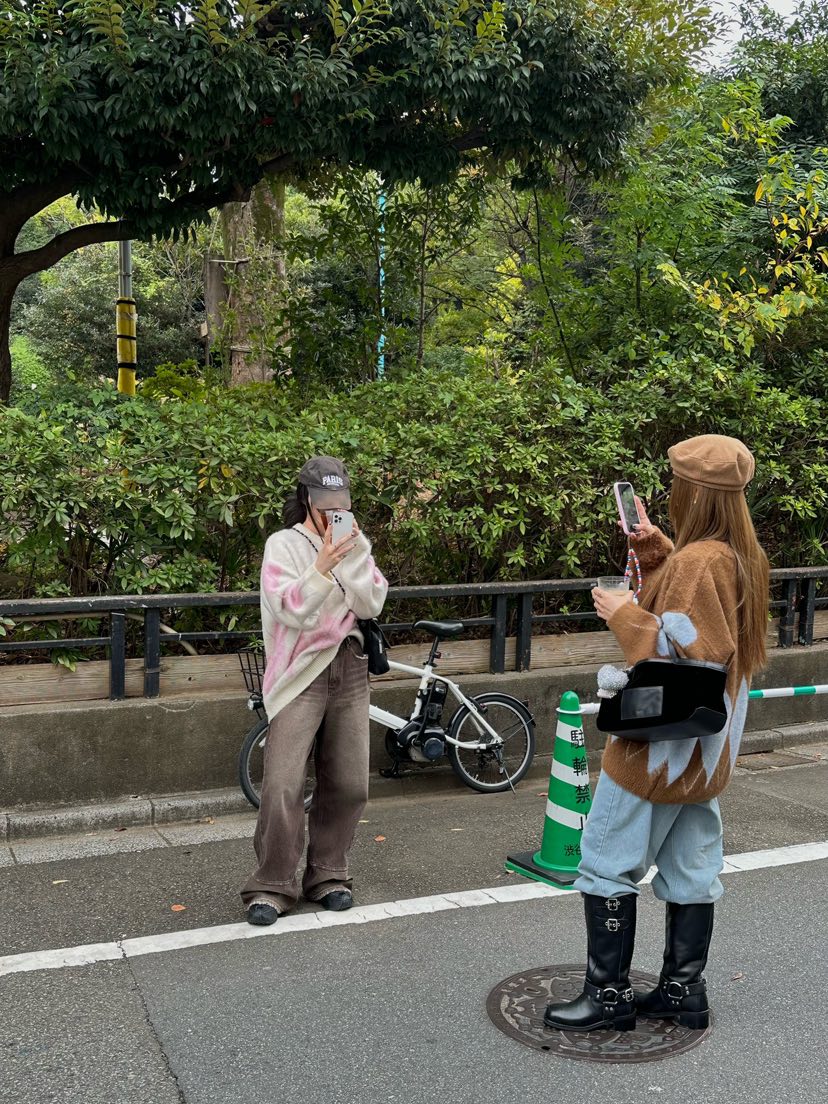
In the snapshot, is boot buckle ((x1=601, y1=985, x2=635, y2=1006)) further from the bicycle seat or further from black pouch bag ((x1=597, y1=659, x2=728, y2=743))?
the bicycle seat

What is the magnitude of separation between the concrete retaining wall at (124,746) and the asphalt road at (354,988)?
1.00 ft

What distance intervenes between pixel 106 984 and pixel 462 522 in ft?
11.5

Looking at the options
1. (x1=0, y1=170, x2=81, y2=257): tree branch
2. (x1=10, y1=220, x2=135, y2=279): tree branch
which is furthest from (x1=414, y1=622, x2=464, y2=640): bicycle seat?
(x1=0, y1=170, x2=81, y2=257): tree branch

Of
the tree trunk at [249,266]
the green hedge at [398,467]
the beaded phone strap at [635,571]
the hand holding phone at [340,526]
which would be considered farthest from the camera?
the tree trunk at [249,266]

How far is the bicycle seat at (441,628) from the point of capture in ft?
20.2

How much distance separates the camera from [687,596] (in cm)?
322

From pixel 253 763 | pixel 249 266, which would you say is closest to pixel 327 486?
pixel 253 763

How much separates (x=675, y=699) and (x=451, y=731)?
3205 mm

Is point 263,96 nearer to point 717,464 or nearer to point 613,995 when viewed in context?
point 717,464

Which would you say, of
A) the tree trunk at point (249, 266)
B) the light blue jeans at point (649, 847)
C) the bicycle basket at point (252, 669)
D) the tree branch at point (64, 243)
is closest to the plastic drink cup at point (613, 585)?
the light blue jeans at point (649, 847)

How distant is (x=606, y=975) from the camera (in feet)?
11.2

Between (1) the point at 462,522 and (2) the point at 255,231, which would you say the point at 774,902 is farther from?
(2) the point at 255,231

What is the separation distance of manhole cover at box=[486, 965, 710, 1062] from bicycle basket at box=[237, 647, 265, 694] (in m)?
2.46

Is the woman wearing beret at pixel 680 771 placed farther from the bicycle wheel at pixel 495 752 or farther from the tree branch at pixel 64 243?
the tree branch at pixel 64 243
